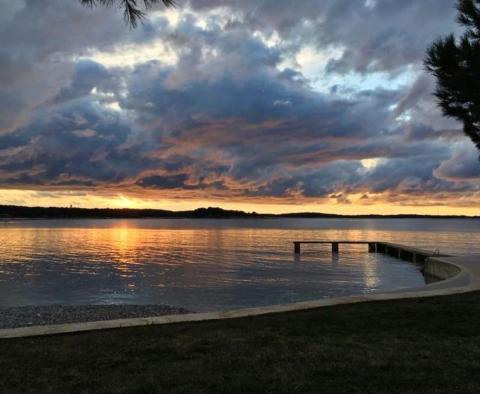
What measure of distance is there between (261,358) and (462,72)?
10185 millimetres

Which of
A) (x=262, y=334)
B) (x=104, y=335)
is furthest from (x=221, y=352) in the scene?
(x=104, y=335)

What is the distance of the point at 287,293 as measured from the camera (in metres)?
27.8

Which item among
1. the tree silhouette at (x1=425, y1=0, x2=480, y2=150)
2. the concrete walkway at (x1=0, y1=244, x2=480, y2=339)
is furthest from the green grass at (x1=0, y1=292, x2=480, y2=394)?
the tree silhouette at (x1=425, y1=0, x2=480, y2=150)

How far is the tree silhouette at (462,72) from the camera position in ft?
41.8

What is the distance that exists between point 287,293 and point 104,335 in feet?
65.9

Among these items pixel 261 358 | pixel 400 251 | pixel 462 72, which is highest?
pixel 462 72

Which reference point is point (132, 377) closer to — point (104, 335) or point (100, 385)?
point (100, 385)

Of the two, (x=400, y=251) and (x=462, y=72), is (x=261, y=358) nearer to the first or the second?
(x=462, y=72)

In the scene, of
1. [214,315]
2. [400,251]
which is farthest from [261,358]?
[400,251]

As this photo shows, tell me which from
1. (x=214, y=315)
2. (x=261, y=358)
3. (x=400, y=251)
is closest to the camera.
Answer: (x=261, y=358)

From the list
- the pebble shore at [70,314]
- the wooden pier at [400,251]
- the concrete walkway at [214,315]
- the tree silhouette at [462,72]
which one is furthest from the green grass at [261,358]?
the wooden pier at [400,251]

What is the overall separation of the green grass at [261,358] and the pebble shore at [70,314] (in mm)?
9208

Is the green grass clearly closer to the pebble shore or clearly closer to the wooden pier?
the pebble shore

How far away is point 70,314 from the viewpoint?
18.8 m
